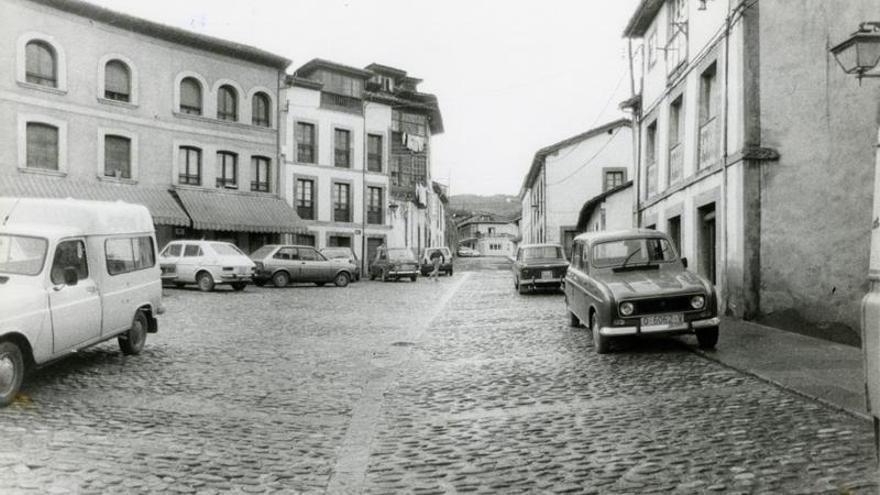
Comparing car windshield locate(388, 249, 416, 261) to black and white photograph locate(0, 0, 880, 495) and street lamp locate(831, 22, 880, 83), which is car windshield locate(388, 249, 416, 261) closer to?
black and white photograph locate(0, 0, 880, 495)

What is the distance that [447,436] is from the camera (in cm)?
543

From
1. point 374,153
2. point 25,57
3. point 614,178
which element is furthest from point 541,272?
point 614,178

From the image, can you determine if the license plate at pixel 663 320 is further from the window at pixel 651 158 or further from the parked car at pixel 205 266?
the parked car at pixel 205 266

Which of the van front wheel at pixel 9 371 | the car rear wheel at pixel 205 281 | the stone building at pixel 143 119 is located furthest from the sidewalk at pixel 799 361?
the stone building at pixel 143 119

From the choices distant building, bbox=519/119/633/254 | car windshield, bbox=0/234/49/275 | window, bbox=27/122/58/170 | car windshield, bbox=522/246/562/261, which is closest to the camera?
car windshield, bbox=0/234/49/275

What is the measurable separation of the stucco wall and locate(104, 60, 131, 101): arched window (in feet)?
73.2

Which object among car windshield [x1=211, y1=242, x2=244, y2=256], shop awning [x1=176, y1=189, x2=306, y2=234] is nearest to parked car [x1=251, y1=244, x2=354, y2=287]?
car windshield [x1=211, y1=242, x2=244, y2=256]

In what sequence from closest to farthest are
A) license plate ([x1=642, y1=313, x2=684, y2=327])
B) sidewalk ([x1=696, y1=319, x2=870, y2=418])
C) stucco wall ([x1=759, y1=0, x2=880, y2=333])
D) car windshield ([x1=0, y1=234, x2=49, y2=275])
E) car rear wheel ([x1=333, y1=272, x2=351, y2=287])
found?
1. sidewalk ([x1=696, y1=319, x2=870, y2=418])
2. car windshield ([x1=0, y1=234, x2=49, y2=275])
3. license plate ([x1=642, y1=313, x2=684, y2=327])
4. stucco wall ([x1=759, y1=0, x2=880, y2=333])
5. car rear wheel ([x1=333, y1=272, x2=351, y2=287])

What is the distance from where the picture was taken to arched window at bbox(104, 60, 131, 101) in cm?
2600

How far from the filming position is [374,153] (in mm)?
39031

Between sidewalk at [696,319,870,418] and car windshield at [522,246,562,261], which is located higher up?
car windshield at [522,246,562,261]

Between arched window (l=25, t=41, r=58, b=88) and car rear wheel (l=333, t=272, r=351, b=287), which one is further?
car rear wheel (l=333, t=272, r=351, b=287)

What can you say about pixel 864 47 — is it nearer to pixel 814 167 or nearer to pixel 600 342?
pixel 814 167

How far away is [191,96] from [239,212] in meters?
4.96
